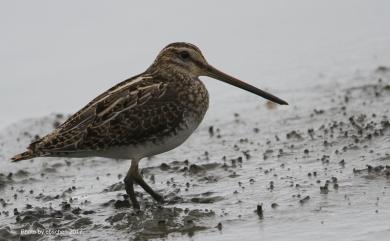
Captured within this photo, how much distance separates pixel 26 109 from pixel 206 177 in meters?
4.64

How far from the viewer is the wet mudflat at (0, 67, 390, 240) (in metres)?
7.12

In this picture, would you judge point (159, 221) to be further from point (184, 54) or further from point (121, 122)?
point (184, 54)

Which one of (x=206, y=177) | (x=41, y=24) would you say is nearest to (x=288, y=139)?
(x=206, y=177)

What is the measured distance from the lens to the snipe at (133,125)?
8016mm

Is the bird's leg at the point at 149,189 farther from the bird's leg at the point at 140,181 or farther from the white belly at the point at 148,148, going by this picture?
the white belly at the point at 148,148

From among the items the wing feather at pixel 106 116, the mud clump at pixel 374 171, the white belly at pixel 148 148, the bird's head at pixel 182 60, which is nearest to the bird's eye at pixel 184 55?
the bird's head at pixel 182 60

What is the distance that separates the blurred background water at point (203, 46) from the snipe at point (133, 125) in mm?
3360

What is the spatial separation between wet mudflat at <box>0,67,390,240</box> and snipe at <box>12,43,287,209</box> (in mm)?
521

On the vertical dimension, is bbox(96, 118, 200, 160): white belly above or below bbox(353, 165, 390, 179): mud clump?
above

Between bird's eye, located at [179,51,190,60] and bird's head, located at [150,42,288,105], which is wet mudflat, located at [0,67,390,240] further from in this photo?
bird's eye, located at [179,51,190,60]

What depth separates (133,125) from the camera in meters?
8.02

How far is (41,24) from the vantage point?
14.8 meters

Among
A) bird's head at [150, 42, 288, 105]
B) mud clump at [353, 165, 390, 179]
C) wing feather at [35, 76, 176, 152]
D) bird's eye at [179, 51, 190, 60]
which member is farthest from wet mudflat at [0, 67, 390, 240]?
bird's eye at [179, 51, 190, 60]

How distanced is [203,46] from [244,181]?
5.69m
